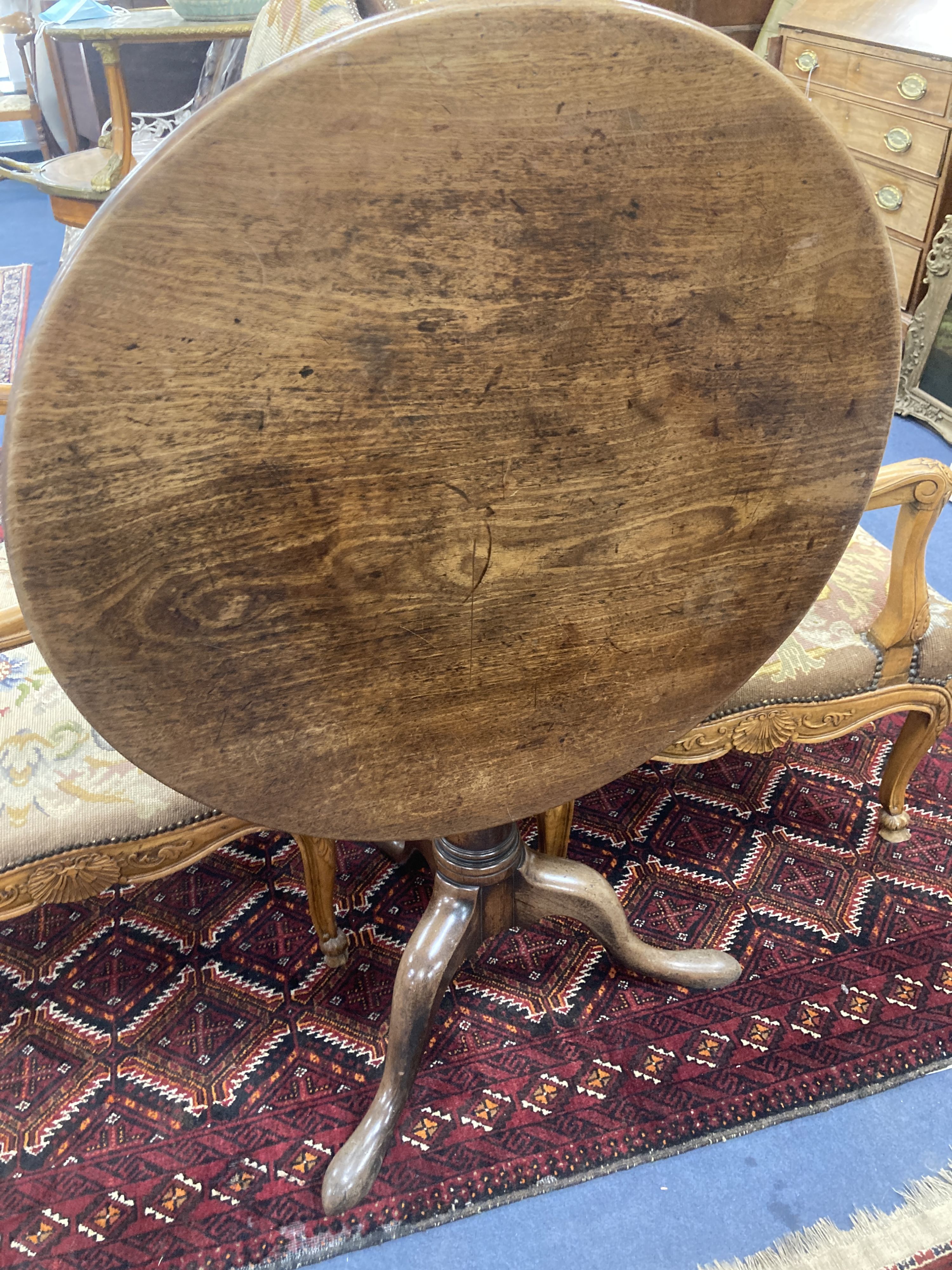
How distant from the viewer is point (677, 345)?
0.70m

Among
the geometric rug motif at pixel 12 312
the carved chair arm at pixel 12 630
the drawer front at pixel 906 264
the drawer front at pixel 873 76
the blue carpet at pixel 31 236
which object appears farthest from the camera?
the blue carpet at pixel 31 236

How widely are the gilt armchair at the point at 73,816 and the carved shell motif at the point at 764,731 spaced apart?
0.60 m

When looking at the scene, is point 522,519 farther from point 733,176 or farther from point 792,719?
point 792,719

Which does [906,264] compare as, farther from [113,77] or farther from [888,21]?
[113,77]

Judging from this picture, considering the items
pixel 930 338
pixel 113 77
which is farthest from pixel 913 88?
pixel 113 77

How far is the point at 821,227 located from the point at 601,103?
20 cm

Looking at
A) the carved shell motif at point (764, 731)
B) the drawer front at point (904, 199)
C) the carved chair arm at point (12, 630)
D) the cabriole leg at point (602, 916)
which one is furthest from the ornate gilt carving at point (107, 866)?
the drawer front at point (904, 199)

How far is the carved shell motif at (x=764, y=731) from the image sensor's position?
1272 millimetres

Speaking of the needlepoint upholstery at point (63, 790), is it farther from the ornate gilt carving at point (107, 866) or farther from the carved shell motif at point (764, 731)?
the carved shell motif at point (764, 731)

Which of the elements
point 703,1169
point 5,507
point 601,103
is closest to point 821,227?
point 601,103

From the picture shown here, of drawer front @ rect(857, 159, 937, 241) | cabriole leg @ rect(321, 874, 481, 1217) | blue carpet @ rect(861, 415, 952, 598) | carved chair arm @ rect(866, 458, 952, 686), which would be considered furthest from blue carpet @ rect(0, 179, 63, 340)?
carved chair arm @ rect(866, 458, 952, 686)

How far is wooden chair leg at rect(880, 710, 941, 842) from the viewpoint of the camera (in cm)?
141

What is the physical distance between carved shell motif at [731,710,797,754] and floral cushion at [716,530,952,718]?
22 millimetres

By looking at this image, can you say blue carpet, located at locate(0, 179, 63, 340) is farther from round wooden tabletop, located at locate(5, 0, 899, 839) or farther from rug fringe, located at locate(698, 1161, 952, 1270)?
→ rug fringe, located at locate(698, 1161, 952, 1270)
